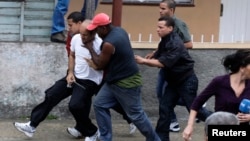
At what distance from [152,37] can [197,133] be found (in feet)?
6.39

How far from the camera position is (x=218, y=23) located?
1111 cm

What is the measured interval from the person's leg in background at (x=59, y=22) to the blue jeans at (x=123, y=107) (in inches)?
65.6

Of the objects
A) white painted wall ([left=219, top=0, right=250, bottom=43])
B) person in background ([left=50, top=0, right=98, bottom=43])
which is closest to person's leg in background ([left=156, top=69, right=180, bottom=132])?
person in background ([left=50, top=0, right=98, bottom=43])

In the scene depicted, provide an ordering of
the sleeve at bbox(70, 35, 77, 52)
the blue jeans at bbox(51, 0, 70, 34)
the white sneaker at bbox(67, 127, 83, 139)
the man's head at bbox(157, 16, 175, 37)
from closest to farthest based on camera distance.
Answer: the man's head at bbox(157, 16, 175, 37) < the sleeve at bbox(70, 35, 77, 52) < the white sneaker at bbox(67, 127, 83, 139) < the blue jeans at bbox(51, 0, 70, 34)

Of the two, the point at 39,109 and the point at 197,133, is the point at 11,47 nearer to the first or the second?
the point at 39,109

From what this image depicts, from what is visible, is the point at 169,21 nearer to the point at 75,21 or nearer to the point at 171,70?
the point at 171,70

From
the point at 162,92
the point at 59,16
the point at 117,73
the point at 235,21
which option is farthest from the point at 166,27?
the point at 235,21

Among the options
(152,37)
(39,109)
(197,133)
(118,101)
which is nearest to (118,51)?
(118,101)

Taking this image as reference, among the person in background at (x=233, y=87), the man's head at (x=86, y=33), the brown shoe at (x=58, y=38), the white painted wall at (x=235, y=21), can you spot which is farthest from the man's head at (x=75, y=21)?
the white painted wall at (x=235, y=21)

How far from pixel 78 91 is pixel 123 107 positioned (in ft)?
2.10

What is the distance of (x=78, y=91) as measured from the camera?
27.7ft

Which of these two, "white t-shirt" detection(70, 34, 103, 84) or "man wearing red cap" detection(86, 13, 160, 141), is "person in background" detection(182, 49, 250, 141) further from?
"white t-shirt" detection(70, 34, 103, 84)

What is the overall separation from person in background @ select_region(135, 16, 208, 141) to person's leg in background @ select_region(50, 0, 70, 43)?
1.63 m

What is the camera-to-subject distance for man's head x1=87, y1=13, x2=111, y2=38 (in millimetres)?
7848
